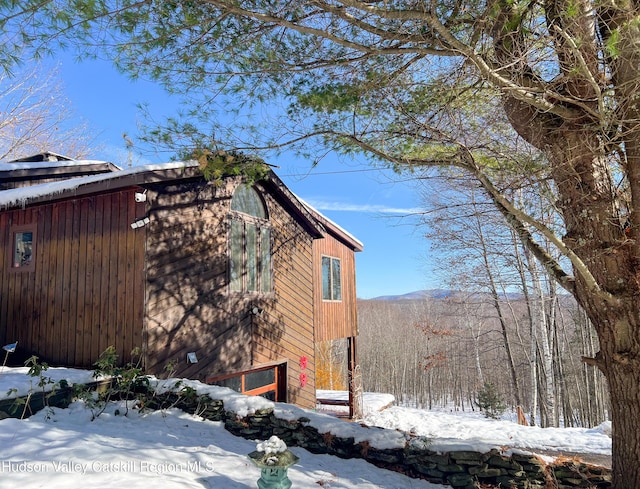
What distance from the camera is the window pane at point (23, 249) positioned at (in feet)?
20.3

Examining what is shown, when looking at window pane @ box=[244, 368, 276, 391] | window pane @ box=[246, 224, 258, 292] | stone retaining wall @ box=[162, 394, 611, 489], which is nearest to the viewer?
stone retaining wall @ box=[162, 394, 611, 489]

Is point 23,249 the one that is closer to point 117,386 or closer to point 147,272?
point 147,272

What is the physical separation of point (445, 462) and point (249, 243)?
15.5 ft

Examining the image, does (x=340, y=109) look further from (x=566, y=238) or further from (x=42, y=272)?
(x=42, y=272)

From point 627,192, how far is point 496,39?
187 cm

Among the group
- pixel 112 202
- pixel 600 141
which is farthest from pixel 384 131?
pixel 112 202

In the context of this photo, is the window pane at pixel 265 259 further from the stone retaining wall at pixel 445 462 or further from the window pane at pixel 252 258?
the stone retaining wall at pixel 445 462

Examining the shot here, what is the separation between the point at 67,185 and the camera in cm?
543

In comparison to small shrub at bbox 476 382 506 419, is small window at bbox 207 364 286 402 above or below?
above

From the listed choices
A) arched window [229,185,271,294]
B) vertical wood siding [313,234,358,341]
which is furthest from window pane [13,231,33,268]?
vertical wood siding [313,234,358,341]

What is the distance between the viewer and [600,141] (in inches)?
138

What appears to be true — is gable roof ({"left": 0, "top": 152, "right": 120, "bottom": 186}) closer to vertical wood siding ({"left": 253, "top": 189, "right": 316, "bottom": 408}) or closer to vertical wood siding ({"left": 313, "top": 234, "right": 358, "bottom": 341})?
vertical wood siding ({"left": 253, "top": 189, "right": 316, "bottom": 408})

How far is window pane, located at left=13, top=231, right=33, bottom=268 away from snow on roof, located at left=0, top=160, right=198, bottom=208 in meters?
0.54

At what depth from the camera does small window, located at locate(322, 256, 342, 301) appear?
11.4 meters
